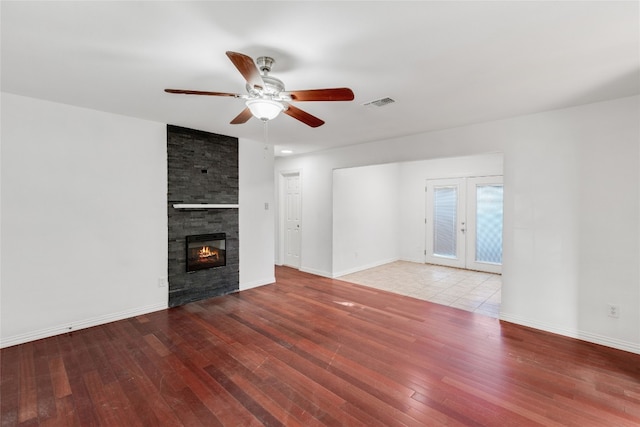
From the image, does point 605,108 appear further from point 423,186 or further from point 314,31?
point 423,186

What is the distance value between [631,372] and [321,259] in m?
4.26

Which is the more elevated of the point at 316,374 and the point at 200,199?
the point at 200,199

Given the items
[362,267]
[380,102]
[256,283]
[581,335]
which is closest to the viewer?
[380,102]

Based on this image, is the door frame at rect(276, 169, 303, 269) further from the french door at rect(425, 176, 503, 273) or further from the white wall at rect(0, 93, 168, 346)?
the french door at rect(425, 176, 503, 273)

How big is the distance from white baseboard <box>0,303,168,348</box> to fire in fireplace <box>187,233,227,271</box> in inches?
26.9

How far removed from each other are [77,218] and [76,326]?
1.23 metres

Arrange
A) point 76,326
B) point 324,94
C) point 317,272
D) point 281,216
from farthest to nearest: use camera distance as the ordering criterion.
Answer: point 281,216
point 317,272
point 76,326
point 324,94

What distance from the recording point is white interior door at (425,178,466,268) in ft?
21.2

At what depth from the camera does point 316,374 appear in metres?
2.45

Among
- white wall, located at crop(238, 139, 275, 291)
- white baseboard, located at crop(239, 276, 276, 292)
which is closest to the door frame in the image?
white wall, located at crop(238, 139, 275, 291)

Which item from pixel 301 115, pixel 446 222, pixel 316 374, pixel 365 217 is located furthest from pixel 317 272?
pixel 301 115

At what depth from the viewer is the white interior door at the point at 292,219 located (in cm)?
637

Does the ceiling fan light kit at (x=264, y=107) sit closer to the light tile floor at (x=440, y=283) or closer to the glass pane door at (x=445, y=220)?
the light tile floor at (x=440, y=283)

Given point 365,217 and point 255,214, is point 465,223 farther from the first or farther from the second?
point 255,214
